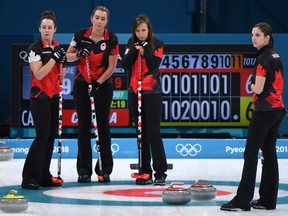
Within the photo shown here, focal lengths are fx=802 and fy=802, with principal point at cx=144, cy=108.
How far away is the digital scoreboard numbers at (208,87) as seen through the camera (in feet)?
35.5

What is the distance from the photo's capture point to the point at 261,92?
5773 mm

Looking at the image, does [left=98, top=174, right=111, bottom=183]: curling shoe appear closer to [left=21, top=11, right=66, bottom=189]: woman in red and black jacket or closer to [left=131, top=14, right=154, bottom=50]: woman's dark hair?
[left=21, top=11, right=66, bottom=189]: woman in red and black jacket

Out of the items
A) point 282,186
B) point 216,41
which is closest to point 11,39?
point 216,41

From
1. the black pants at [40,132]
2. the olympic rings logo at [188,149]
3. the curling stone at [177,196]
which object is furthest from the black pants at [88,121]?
the olympic rings logo at [188,149]

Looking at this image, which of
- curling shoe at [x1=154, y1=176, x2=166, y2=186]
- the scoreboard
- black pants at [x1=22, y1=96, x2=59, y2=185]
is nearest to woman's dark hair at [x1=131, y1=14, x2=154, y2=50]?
black pants at [x1=22, y1=96, x2=59, y2=185]

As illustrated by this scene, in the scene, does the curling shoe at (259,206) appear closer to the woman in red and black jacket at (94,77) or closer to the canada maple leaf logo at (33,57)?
the woman in red and black jacket at (94,77)

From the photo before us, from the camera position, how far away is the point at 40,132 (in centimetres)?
696

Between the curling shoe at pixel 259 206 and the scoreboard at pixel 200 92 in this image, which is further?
the scoreboard at pixel 200 92

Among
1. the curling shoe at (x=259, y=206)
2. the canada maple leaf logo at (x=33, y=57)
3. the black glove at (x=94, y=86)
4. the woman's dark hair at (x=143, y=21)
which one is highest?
the woman's dark hair at (x=143, y=21)

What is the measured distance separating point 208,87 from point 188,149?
0.90 meters

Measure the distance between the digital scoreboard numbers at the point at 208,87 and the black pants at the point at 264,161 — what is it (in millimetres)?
4896

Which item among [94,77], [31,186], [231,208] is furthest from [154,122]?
[231,208]

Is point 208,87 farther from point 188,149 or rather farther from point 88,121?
point 88,121

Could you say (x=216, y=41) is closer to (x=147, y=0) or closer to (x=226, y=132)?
(x=226, y=132)
